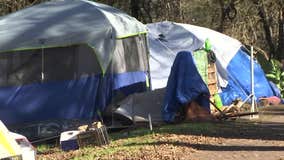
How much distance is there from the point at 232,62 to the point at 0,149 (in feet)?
47.6

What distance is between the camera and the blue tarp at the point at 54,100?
14406mm

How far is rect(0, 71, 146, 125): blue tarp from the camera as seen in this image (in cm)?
1441

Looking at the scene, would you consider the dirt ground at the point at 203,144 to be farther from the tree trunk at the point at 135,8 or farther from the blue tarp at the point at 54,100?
the tree trunk at the point at 135,8

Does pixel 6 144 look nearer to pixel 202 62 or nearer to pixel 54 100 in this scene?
pixel 54 100

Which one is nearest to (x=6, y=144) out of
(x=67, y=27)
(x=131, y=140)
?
(x=131, y=140)

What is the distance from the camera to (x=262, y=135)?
39.5ft

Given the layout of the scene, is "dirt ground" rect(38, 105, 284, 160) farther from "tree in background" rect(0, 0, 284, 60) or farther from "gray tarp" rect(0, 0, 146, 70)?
"tree in background" rect(0, 0, 284, 60)

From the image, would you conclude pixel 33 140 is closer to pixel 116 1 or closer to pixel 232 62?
pixel 232 62

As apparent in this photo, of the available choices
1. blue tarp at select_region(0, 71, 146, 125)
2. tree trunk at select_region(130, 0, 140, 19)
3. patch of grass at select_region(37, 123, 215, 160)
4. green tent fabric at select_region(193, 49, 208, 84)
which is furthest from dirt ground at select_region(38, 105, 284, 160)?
tree trunk at select_region(130, 0, 140, 19)

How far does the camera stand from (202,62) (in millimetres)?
15609

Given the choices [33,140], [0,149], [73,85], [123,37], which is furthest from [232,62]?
[0,149]

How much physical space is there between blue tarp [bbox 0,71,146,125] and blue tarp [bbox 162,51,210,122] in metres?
1.53

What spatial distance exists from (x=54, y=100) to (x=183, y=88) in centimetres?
291

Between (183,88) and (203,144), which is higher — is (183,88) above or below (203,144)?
above
